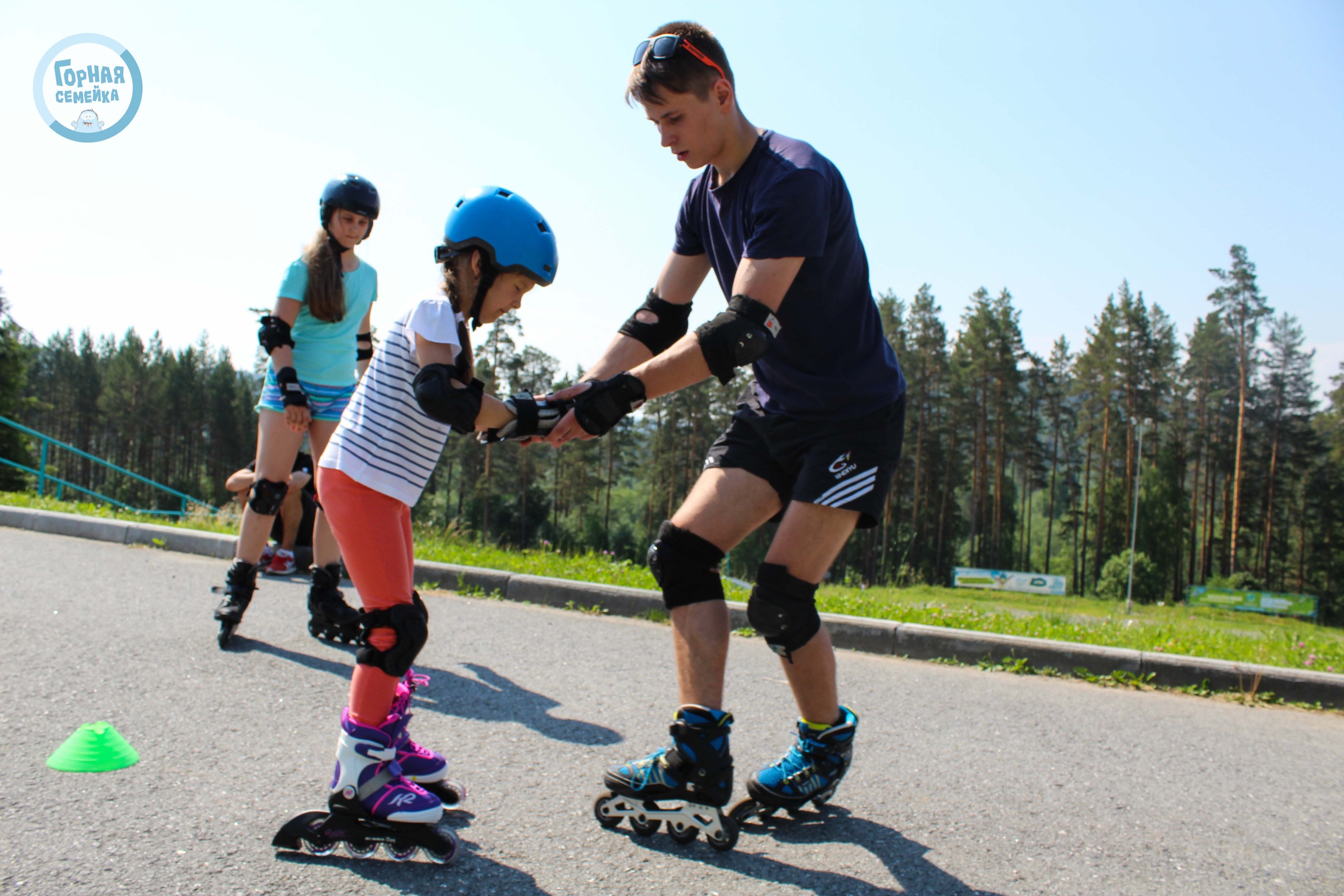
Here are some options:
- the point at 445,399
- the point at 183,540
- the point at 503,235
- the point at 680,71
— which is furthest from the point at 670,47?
the point at 183,540

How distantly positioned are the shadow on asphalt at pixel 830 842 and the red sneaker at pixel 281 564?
15.8 feet

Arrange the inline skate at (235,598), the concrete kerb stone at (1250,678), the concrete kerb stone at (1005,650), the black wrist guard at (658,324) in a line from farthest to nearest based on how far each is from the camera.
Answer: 1. the concrete kerb stone at (1005,650)
2. the concrete kerb stone at (1250,678)
3. the inline skate at (235,598)
4. the black wrist guard at (658,324)

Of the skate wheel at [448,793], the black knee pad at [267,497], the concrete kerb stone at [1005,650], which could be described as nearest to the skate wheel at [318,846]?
the skate wheel at [448,793]

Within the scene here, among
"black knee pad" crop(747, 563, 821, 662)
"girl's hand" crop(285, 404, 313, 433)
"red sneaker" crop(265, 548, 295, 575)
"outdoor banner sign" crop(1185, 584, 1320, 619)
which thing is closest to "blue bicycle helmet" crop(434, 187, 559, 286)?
"black knee pad" crop(747, 563, 821, 662)

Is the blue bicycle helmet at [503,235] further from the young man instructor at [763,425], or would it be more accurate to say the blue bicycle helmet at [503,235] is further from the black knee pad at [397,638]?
the black knee pad at [397,638]

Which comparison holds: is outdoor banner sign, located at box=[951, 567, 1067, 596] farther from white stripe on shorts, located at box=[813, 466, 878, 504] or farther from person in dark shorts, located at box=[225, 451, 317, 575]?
white stripe on shorts, located at box=[813, 466, 878, 504]

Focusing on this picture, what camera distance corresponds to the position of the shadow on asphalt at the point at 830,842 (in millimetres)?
2109

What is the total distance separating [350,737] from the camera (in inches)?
86.9

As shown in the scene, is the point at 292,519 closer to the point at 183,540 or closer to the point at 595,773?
the point at 183,540

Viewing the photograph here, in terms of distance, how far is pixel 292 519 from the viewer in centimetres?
686

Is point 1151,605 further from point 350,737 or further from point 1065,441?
point 350,737

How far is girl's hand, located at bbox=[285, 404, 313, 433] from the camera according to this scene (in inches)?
163

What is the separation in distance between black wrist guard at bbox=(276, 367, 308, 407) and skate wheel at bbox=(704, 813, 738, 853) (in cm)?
285

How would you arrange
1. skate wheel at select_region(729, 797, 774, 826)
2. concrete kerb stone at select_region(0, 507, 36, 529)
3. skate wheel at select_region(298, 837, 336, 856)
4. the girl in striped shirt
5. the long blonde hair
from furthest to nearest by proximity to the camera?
concrete kerb stone at select_region(0, 507, 36, 529) → the long blonde hair → skate wheel at select_region(729, 797, 774, 826) → the girl in striped shirt → skate wheel at select_region(298, 837, 336, 856)
